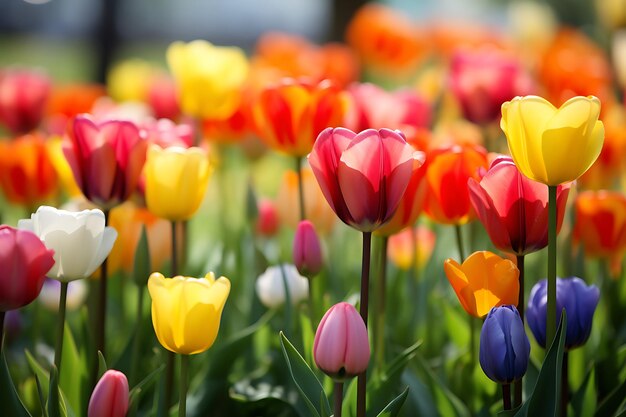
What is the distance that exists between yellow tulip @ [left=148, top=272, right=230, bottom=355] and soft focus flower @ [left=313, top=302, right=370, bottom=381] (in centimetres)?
14

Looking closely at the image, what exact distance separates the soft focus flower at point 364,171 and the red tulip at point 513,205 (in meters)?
0.11

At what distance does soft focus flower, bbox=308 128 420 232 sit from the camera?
1.08 m

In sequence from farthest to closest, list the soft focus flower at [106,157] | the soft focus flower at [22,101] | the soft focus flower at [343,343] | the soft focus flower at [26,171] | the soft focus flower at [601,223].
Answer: the soft focus flower at [22,101], the soft focus flower at [26,171], the soft focus flower at [601,223], the soft focus flower at [106,157], the soft focus flower at [343,343]

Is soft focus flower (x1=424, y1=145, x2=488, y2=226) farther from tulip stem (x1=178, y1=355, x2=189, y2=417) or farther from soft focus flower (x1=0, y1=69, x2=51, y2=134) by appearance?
soft focus flower (x1=0, y1=69, x2=51, y2=134)

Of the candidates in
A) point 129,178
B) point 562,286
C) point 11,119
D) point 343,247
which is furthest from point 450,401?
point 11,119

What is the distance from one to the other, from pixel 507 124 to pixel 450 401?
0.46 meters

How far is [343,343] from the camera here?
3.31 ft

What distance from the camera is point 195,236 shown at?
3102 mm

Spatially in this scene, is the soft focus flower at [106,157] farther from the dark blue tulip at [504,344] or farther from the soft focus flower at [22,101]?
the soft focus flower at [22,101]

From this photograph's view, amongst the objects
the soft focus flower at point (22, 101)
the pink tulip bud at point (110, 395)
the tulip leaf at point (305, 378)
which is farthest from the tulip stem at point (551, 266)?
the soft focus flower at point (22, 101)

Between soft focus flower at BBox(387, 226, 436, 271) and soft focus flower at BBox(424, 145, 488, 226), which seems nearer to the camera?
soft focus flower at BBox(424, 145, 488, 226)

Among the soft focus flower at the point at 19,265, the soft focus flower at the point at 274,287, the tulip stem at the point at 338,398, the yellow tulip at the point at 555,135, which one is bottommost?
the soft focus flower at the point at 274,287

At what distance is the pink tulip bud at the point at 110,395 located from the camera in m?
1.02

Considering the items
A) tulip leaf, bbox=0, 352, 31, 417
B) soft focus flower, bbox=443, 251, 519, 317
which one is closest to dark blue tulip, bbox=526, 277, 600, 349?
soft focus flower, bbox=443, 251, 519, 317
